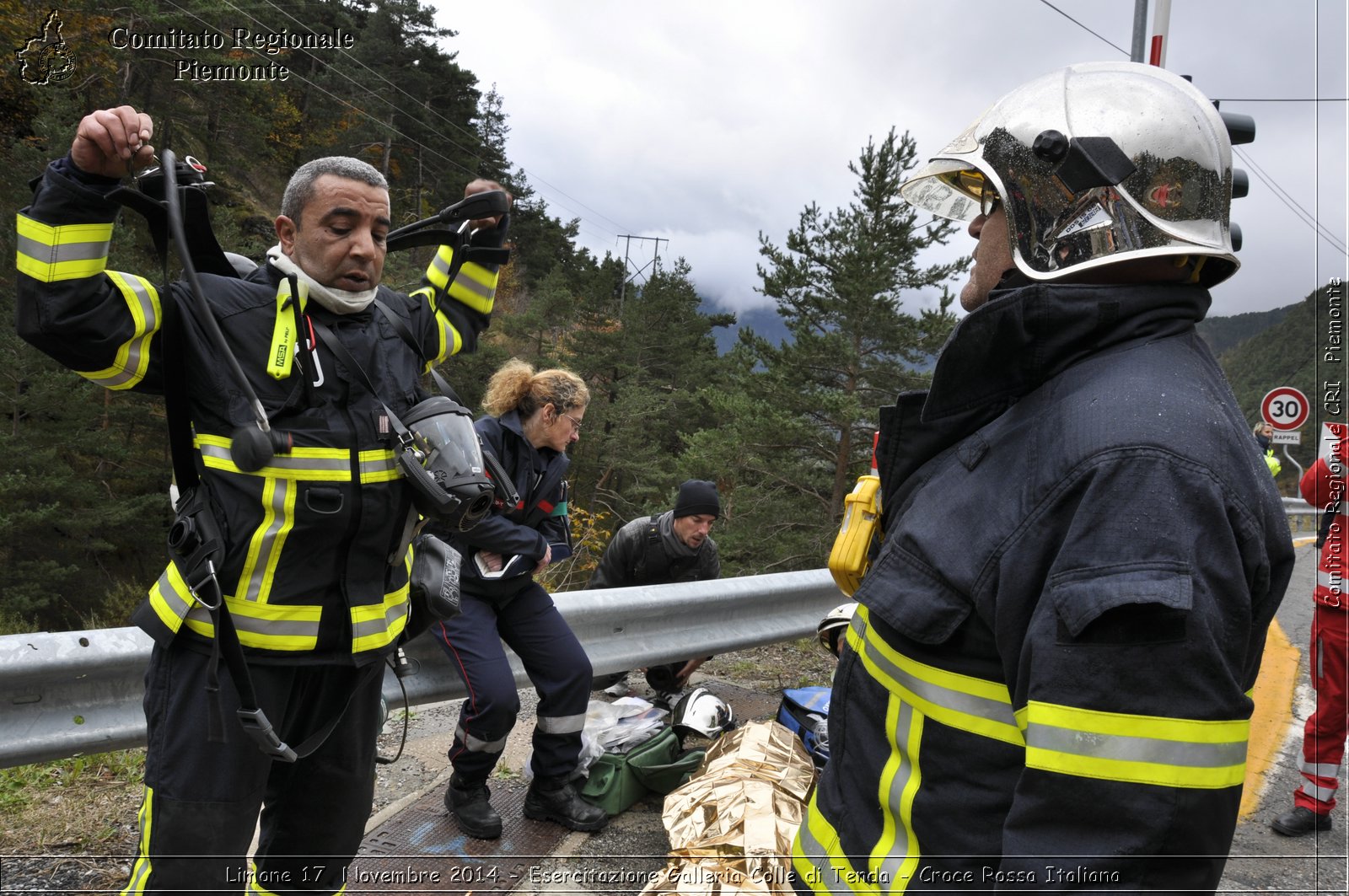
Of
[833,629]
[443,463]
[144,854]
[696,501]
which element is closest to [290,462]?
[443,463]

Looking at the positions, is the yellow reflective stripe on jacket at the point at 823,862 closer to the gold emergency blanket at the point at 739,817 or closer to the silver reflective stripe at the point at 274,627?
the gold emergency blanket at the point at 739,817

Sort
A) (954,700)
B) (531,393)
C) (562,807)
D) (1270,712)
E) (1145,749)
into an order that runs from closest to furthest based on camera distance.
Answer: (1145,749) < (954,700) < (562,807) < (531,393) < (1270,712)

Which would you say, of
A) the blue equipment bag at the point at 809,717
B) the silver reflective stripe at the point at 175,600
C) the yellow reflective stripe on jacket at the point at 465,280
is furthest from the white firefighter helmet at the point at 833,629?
the silver reflective stripe at the point at 175,600

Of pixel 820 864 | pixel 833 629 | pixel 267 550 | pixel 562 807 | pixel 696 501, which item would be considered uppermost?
pixel 267 550

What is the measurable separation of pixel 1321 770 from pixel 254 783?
14.1ft

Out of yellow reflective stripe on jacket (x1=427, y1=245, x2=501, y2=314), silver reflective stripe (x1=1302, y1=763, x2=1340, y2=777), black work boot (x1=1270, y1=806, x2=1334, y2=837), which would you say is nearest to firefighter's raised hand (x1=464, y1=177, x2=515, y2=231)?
yellow reflective stripe on jacket (x1=427, y1=245, x2=501, y2=314)

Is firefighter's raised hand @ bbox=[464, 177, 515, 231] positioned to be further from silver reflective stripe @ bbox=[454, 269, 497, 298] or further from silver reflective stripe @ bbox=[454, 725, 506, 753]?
silver reflective stripe @ bbox=[454, 725, 506, 753]

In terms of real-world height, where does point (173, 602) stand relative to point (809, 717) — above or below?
above

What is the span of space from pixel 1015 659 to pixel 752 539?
16837mm

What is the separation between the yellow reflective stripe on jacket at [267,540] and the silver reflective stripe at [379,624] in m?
0.23

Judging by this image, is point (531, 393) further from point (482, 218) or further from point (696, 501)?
point (696, 501)

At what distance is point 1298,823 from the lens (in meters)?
3.62

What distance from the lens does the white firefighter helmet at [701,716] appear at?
3721mm

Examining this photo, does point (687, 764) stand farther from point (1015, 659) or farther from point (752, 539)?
point (752, 539)
